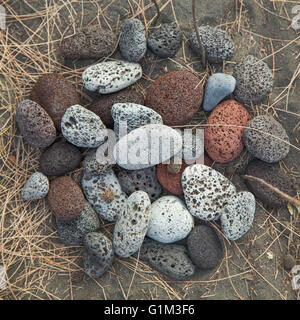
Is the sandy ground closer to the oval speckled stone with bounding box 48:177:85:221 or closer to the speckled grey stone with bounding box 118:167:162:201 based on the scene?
the oval speckled stone with bounding box 48:177:85:221

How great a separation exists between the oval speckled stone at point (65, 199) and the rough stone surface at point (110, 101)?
0.52 meters

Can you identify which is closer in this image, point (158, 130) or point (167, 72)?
point (158, 130)

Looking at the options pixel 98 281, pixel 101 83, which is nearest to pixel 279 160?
pixel 101 83

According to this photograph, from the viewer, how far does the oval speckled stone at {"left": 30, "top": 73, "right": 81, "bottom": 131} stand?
255 cm

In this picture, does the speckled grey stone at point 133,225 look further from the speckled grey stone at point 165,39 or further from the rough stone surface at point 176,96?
the speckled grey stone at point 165,39

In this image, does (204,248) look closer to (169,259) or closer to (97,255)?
(169,259)

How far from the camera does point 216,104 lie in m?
2.67

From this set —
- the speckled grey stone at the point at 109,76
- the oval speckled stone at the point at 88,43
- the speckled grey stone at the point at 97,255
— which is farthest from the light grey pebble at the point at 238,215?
the oval speckled stone at the point at 88,43

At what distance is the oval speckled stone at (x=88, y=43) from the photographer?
2.61 metres

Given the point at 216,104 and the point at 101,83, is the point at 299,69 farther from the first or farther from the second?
the point at 101,83

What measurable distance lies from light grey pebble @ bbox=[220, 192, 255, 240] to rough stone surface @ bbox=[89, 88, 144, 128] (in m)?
0.97

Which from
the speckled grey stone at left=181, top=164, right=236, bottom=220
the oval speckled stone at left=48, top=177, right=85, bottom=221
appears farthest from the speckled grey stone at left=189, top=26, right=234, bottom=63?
the oval speckled stone at left=48, top=177, right=85, bottom=221

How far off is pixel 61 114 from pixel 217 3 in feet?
4.65

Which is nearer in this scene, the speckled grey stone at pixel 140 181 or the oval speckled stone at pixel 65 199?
the oval speckled stone at pixel 65 199
